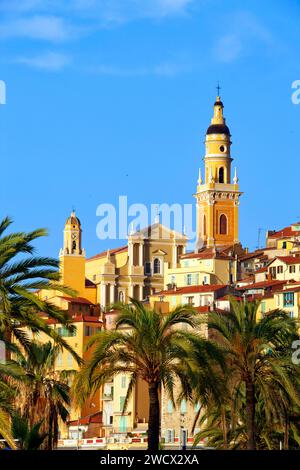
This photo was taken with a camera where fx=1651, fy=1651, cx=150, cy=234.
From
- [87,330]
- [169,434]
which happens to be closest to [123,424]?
[169,434]

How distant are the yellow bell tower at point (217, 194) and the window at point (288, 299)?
175 ft

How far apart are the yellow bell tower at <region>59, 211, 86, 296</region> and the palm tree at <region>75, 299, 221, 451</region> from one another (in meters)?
96.4

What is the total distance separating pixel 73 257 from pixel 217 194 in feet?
90.2

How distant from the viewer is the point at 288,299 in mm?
111562

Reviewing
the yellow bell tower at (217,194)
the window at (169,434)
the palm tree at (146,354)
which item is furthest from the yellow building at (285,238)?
the palm tree at (146,354)

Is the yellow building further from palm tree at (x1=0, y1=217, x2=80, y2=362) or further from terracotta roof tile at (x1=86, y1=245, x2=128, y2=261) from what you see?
palm tree at (x1=0, y1=217, x2=80, y2=362)

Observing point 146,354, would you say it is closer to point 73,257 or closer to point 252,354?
point 252,354

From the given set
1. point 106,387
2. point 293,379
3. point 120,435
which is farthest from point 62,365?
point 293,379

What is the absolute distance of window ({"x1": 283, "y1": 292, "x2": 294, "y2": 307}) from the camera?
11119cm

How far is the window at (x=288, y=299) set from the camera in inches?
4377

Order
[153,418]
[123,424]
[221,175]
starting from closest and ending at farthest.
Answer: [153,418]
[123,424]
[221,175]

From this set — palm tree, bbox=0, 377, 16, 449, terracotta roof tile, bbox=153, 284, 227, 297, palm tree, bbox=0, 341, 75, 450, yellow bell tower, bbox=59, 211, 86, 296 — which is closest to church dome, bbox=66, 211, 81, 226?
yellow bell tower, bbox=59, 211, 86, 296

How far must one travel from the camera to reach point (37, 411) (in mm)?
64250
